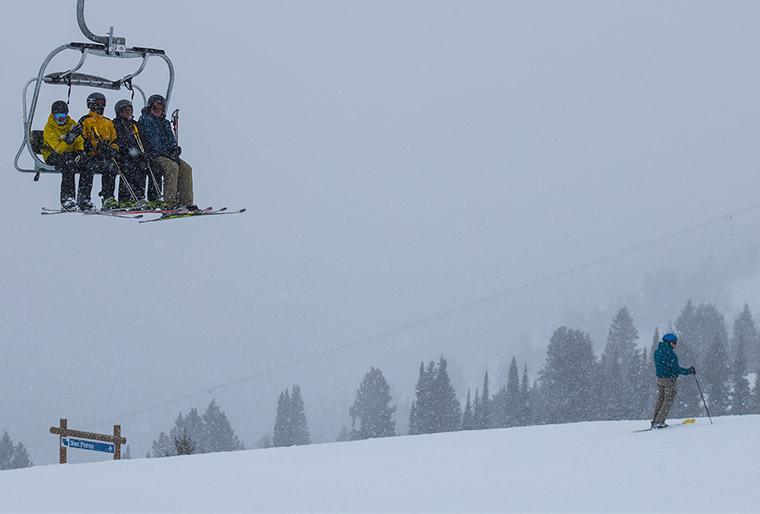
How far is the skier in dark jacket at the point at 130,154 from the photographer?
15.2m

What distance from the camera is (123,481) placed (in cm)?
1445

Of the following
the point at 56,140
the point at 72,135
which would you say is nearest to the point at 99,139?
the point at 72,135

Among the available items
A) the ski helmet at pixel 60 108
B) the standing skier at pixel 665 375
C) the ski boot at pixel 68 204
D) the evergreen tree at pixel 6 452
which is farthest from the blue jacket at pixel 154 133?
the evergreen tree at pixel 6 452

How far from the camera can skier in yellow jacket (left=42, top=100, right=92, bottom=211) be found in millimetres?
14805

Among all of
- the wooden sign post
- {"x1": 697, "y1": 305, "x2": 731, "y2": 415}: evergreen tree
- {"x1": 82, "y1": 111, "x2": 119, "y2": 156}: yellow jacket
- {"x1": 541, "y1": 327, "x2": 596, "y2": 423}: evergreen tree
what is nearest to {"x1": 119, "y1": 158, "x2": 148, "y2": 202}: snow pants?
{"x1": 82, "y1": 111, "x2": 119, "y2": 156}: yellow jacket

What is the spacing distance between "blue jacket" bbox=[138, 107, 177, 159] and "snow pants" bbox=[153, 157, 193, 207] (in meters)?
0.15

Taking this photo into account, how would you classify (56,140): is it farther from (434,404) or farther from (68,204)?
(434,404)

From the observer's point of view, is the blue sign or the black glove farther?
the blue sign

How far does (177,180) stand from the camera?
51.3ft

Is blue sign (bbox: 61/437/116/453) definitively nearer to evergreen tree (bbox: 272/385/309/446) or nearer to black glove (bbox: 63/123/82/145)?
black glove (bbox: 63/123/82/145)

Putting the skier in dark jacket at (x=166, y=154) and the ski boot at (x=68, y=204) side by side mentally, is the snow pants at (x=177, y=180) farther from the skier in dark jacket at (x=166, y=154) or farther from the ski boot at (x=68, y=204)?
the ski boot at (x=68, y=204)

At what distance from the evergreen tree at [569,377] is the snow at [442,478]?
87.6 metres

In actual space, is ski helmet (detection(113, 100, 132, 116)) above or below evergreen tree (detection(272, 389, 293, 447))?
below

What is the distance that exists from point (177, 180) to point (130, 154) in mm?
762
